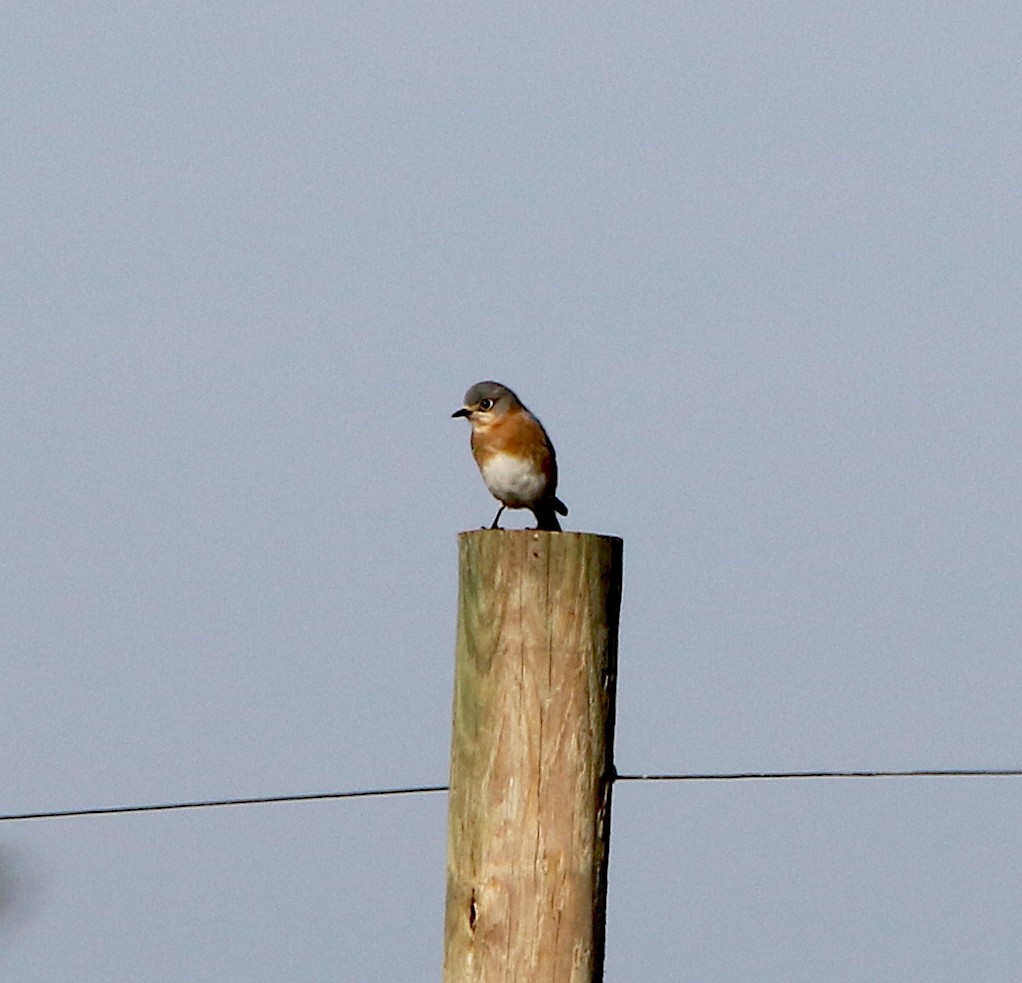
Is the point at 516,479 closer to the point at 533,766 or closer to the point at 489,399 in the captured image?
the point at 489,399

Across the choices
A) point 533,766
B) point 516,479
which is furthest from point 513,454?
point 533,766

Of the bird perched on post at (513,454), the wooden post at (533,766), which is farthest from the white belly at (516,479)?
the wooden post at (533,766)

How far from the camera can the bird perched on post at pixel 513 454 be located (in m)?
9.56

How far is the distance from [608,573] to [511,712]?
1.36ft

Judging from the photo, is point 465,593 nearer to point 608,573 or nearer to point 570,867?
point 608,573

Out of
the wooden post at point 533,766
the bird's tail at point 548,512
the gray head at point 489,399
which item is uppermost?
the gray head at point 489,399

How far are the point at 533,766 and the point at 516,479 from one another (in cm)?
501

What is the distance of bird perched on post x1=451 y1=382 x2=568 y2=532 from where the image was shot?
9.56 meters

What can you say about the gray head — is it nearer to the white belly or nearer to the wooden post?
the white belly

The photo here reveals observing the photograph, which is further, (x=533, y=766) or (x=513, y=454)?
(x=513, y=454)

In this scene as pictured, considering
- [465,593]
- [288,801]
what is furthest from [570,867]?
[288,801]

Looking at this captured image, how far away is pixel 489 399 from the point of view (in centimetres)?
997

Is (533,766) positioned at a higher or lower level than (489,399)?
lower

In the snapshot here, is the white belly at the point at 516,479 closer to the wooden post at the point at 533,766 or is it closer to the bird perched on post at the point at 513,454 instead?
the bird perched on post at the point at 513,454
